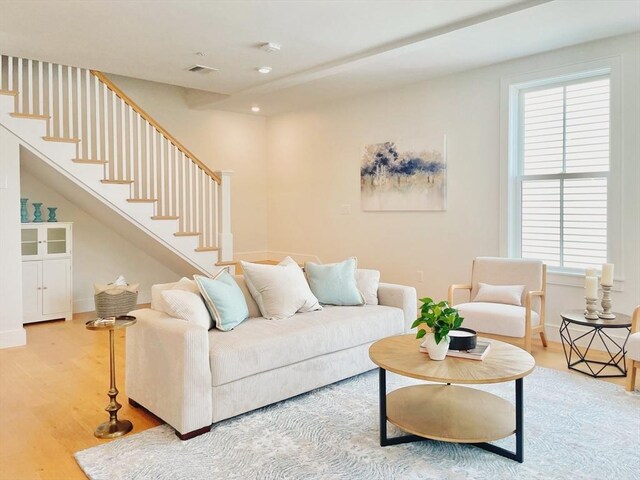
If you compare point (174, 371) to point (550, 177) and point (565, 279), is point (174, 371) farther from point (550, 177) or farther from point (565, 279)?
point (550, 177)

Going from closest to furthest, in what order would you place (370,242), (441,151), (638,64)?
(638,64) < (441,151) < (370,242)

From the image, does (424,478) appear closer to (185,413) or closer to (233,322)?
(185,413)

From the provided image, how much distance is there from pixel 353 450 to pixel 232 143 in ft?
18.7

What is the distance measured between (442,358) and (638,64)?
323 cm

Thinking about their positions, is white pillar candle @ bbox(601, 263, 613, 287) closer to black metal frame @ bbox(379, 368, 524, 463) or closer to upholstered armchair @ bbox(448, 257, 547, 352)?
upholstered armchair @ bbox(448, 257, 547, 352)

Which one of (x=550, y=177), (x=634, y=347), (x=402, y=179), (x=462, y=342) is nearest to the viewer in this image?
(x=462, y=342)

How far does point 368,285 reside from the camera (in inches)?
158

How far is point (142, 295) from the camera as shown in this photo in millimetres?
6602

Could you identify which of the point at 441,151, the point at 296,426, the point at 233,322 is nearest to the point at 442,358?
the point at 296,426

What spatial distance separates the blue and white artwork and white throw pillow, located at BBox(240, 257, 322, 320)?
247cm

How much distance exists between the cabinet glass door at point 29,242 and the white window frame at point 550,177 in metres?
4.98

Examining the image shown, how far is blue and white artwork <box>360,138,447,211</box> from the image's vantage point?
17.9 ft

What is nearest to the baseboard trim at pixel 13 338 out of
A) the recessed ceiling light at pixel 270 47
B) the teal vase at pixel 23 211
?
the teal vase at pixel 23 211

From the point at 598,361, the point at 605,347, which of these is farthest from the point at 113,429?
the point at 605,347
